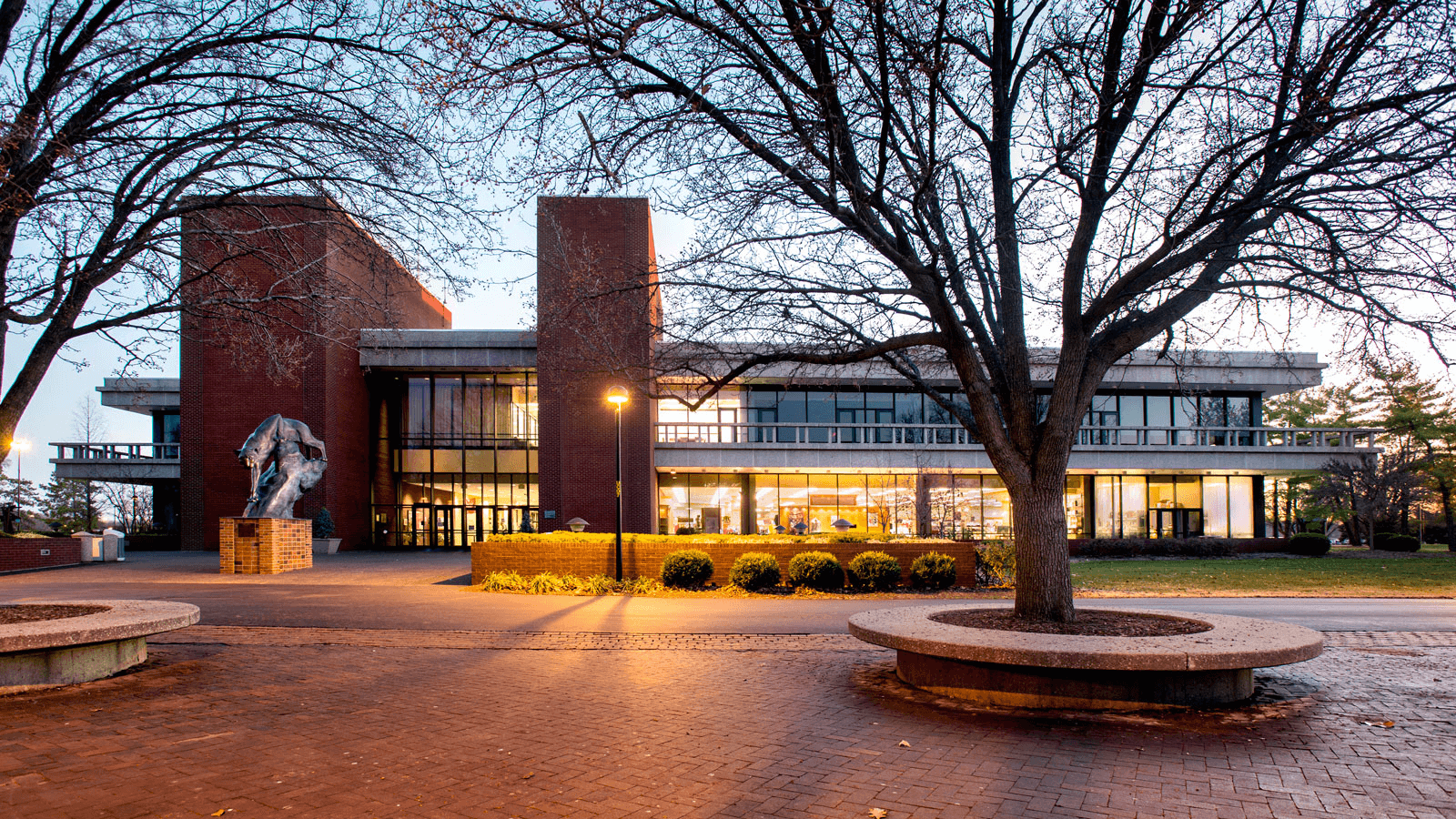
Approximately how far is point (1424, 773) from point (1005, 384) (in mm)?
4431

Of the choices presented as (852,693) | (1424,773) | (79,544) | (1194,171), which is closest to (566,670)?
(852,693)

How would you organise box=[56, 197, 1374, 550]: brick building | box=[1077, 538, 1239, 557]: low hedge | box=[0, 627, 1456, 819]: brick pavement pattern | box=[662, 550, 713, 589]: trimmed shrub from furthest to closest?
box=[1077, 538, 1239, 557]: low hedge
box=[56, 197, 1374, 550]: brick building
box=[662, 550, 713, 589]: trimmed shrub
box=[0, 627, 1456, 819]: brick pavement pattern

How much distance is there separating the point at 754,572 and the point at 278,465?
13829mm

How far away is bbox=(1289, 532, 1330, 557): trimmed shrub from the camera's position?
31844 mm

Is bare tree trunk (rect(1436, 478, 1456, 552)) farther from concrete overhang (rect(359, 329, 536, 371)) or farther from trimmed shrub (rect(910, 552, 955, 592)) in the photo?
concrete overhang (rect(359, 329, 536, 371))

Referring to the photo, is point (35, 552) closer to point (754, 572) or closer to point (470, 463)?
point (470, 463)

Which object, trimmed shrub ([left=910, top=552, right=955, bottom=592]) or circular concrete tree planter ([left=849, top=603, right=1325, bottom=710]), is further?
trimmed shrub ([left=910, top=552, right=955, bottom=592])

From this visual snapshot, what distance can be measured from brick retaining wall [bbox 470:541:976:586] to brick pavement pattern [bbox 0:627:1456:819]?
Result: 8.62m

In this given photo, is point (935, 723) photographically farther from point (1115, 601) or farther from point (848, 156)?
point (1115, 601)

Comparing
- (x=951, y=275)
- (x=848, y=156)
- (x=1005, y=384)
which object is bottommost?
(x=1005, y=384)

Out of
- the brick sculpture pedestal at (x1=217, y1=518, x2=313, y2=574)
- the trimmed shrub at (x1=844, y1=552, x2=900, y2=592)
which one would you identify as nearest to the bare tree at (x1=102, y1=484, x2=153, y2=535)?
the brick sculpture pedestal at (x1=217, y1=518, x2=313, y2=574)

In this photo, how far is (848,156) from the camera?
7.88m

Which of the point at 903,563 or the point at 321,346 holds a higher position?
the point at 321,346

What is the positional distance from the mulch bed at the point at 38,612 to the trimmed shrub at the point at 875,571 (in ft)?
39.0
